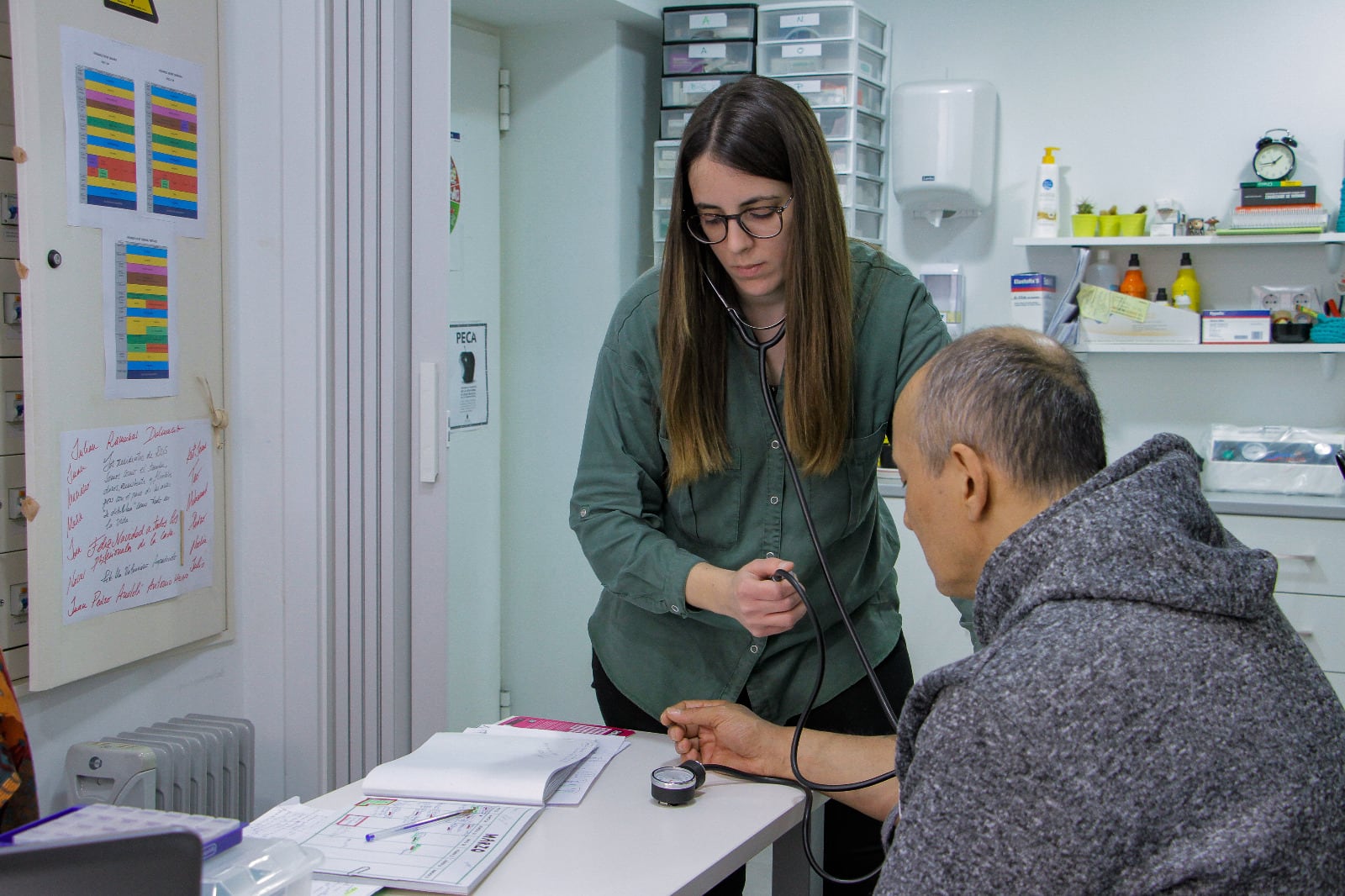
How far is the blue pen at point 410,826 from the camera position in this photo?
1189 millimetres

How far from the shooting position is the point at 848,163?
136 inches

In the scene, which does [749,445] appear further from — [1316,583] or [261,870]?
[1316,583]

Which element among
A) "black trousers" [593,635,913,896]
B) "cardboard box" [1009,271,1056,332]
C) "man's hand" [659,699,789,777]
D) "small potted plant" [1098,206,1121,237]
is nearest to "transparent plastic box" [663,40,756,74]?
"cardboard box" [1009,271,1056,332]

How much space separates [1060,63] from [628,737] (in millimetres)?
2852

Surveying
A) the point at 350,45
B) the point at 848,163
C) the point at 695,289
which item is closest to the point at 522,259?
the point at 848,163

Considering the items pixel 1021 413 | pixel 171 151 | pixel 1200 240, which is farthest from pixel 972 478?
pixel 1200 240

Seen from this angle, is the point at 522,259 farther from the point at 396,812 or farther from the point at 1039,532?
the point at 1039,532

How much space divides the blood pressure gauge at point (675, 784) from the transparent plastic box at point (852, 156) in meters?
2.41

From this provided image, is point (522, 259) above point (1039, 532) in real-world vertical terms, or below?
above

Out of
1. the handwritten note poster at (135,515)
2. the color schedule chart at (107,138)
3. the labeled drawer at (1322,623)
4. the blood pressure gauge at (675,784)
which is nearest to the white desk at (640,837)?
the blood pressure gauge at (675,784)

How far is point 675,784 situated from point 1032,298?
2.57 metres

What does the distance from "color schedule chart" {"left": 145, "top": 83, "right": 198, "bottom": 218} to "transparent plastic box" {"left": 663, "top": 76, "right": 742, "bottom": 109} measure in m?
1.65

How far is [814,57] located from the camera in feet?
11.4

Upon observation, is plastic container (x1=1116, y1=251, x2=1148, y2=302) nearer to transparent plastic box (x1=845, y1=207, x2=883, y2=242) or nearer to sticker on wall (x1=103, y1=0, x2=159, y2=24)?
transparent plastic box (x1=845, y1=207, x2=883, y2=242)
